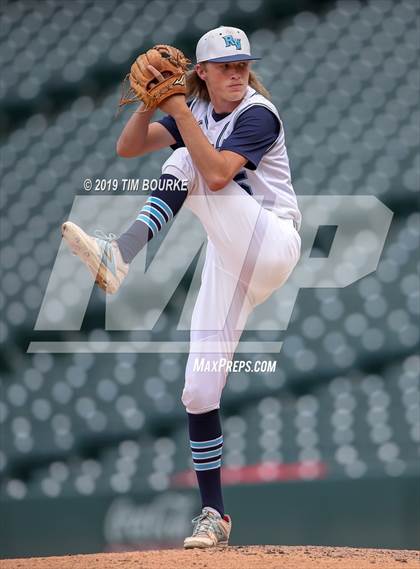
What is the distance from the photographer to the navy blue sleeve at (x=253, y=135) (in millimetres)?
2297

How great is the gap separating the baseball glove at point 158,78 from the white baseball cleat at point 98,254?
0.97 ft

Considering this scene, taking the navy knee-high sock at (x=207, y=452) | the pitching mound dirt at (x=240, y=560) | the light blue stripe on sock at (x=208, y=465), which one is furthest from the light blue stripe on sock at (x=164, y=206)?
the pitching mound dirt at (x=240, y=560)

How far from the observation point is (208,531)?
236cm

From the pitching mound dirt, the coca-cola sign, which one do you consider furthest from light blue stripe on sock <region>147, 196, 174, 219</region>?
the coca-cola sign

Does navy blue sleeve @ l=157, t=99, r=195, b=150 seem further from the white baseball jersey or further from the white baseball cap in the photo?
the white baseball cap

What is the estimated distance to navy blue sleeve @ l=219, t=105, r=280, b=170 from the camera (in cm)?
230

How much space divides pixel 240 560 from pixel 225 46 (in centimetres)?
105

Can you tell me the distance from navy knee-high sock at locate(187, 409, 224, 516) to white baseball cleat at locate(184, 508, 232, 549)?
0.04 meters

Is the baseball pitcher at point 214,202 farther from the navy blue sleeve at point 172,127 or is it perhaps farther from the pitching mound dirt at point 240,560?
the pitching mound dirt at point 240,560

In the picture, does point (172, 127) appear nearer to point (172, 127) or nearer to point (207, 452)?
point (172, 127)

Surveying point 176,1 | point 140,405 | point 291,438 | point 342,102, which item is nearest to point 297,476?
point 291,438

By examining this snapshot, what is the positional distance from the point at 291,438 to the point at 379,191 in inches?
31.2

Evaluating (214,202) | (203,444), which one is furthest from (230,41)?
(203,444)

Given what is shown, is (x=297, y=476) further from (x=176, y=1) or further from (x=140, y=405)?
(x=176, y=1)
